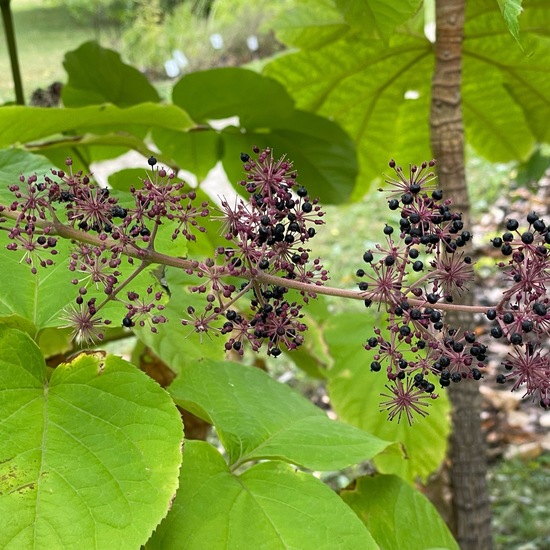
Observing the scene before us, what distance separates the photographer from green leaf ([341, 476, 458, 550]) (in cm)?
103

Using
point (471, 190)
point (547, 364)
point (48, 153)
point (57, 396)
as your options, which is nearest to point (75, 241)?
point (57, 396)

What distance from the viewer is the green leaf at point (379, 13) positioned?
1.10m

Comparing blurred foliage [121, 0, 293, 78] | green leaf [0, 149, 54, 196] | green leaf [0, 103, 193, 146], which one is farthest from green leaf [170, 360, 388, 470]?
blurred foliage [121, 0, 293, 78]

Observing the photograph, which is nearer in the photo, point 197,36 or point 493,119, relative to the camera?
point 493,119

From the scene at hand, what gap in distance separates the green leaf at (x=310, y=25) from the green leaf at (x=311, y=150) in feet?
0.68

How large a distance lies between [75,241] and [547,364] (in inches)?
21.9

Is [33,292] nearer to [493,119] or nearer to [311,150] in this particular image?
[311,150]

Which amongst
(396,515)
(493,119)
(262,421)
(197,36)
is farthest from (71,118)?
(197,36)

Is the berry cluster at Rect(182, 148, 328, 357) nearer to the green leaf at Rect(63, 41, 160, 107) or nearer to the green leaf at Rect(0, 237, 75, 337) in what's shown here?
the green leaf at Rect(0, 237, 75, 337)

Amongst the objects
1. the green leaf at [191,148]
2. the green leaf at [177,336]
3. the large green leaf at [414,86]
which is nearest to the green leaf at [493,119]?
the large green leaf at [414,86]

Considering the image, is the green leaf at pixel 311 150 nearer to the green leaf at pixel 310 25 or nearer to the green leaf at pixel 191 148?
the green leaf at pixel 191 148

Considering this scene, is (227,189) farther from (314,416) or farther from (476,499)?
(314,416)

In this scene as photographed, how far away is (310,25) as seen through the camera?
169cm

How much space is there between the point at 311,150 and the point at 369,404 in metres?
0.64
